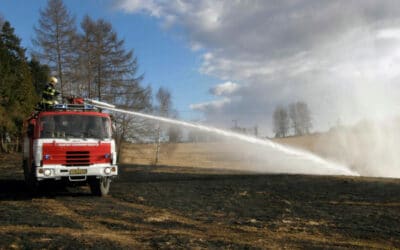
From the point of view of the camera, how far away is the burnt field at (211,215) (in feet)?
20.9

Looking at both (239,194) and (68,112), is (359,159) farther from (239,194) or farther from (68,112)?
(68,112)

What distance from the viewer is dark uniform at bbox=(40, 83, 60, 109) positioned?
38.4ft

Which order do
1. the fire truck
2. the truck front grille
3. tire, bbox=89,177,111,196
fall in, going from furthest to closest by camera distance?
tire, bbox=89,177,111,196 < the truck front grille < the fire truck

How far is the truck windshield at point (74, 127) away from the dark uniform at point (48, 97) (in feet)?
3.30

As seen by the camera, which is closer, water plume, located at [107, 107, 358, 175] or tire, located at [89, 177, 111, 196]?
tire, located at [89, 177, 111, 196]

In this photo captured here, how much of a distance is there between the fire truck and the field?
847 millimetres

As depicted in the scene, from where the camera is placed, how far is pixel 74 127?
35.2ft

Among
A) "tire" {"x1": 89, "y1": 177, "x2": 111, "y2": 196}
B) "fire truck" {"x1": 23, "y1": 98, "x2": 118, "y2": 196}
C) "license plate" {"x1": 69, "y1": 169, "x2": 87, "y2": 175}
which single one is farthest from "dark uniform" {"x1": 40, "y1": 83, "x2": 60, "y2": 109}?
"tire" {"x1": 89, "y1": 177, "x2": 111, "y2": 196}

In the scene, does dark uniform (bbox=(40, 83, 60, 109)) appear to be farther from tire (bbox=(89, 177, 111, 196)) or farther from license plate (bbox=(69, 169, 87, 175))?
tire (bbox=(89, 177, 111, 196))

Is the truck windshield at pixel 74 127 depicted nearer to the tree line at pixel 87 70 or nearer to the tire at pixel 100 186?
the tire at pixel 100 186

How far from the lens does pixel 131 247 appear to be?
594 cm

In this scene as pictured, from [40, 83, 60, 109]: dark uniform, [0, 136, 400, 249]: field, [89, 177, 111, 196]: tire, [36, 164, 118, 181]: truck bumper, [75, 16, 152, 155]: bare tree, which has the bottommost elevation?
[0, 136, 400, 249]: field

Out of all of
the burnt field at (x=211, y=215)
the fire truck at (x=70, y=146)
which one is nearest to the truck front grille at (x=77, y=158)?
the fire truck at (x=70, y=146)

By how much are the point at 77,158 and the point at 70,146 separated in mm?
383
